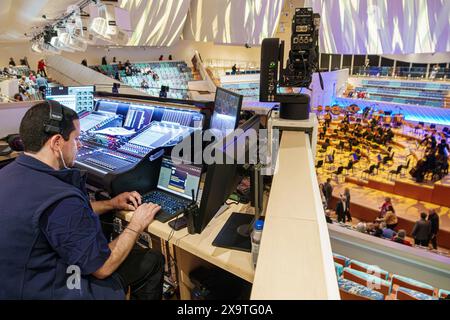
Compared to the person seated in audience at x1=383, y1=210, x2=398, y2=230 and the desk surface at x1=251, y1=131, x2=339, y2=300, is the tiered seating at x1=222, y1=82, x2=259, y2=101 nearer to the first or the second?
the person seated in audience at x1=383, y1=210, x2=398, y2=230

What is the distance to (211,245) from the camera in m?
1.40

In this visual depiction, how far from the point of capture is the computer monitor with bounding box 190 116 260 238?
4.21 ft

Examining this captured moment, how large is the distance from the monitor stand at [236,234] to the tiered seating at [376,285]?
642 millimetres

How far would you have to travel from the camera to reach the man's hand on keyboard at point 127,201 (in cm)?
174

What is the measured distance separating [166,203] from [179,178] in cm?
17

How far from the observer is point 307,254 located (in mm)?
931

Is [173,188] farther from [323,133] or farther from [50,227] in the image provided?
[323,133]

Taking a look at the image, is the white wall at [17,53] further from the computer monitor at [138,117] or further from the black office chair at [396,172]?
the black office chair at [396,172]

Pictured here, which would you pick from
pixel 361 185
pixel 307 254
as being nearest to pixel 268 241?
pixel 307 254

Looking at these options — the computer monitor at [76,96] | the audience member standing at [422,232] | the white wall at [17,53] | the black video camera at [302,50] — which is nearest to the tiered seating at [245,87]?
the white wall at [17,53]

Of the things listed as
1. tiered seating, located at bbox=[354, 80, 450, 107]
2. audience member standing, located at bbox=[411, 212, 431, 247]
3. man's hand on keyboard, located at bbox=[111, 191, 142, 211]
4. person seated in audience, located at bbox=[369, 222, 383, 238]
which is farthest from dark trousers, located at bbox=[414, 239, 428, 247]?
tiered seating, located at bbox=[354, 80, 450, 107]

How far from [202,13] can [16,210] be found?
7.56 meters

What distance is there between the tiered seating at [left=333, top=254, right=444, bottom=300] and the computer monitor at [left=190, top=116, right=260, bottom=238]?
85 centimetres
